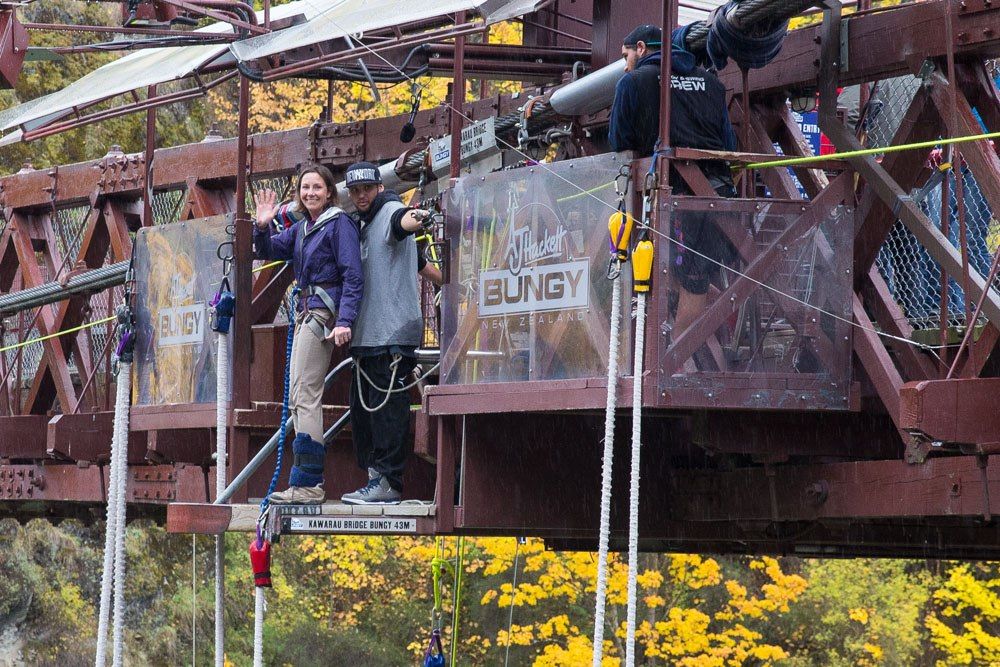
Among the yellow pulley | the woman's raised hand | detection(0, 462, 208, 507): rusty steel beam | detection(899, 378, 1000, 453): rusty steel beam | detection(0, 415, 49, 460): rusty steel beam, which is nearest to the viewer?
detection(899, 378, 1000, 453): rusty steel beam

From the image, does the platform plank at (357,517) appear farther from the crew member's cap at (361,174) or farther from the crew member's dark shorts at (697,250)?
the crew member's dark shorts at (697,250)

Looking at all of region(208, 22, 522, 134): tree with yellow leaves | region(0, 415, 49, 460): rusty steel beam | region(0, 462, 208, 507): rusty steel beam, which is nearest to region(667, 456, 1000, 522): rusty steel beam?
region(0, 462, 208, 507): rusty steel beam

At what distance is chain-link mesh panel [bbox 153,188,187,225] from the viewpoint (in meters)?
14.2

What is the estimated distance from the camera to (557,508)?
356 inches

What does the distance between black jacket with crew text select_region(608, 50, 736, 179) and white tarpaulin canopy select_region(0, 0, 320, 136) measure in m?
3.21

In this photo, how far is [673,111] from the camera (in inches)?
303

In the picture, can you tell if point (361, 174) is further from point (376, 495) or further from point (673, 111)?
point (673, 111)

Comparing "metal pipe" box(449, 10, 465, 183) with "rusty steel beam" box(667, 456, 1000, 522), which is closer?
"rusty steel beam" box(667, 456, 1000, 522)

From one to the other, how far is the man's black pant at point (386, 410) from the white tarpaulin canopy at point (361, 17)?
1754 millimetres

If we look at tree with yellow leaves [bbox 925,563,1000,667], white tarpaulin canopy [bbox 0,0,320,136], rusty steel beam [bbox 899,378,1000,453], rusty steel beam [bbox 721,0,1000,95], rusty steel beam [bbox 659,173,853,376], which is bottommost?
tree with yellow leaves [bbox 925,563,1000,667]

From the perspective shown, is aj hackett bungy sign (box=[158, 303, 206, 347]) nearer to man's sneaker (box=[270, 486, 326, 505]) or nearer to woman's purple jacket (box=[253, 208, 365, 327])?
woman's purple jacket (box=[253, 208, 365, 327])

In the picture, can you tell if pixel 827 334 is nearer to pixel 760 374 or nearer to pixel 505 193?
pixel 760 374

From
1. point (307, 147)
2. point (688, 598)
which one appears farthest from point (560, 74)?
point (688, 598)

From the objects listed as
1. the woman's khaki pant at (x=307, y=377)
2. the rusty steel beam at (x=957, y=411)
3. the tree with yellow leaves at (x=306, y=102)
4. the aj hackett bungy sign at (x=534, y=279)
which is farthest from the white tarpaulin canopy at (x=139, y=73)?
the tree with yellow leaves at (x=306, y=102)
